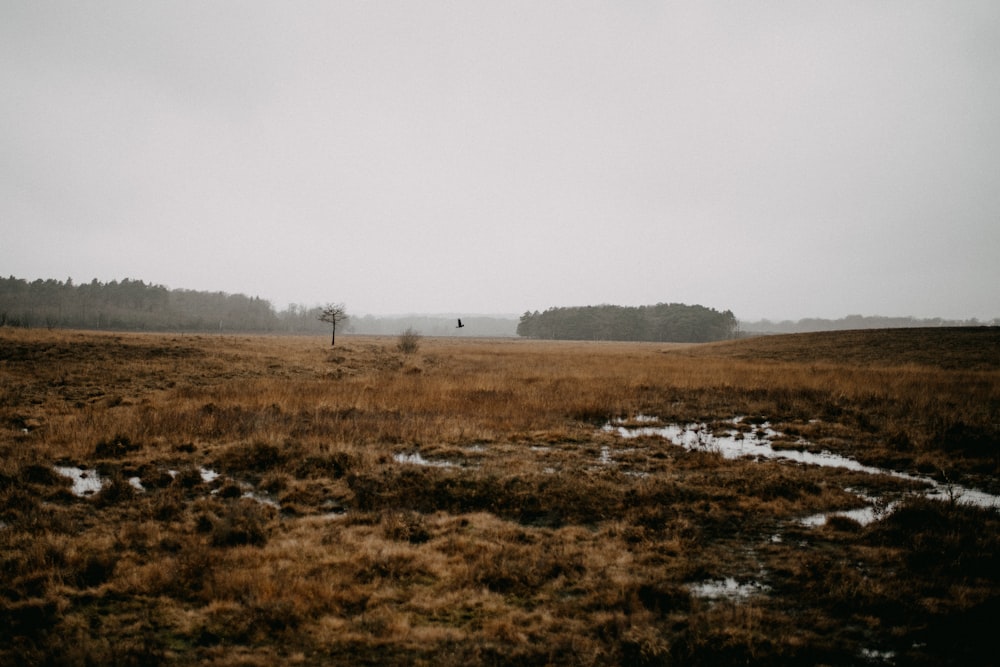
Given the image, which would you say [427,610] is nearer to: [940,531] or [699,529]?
[699,529]

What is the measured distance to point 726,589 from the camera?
5.66m

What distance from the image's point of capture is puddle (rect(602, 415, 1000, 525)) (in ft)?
30.2

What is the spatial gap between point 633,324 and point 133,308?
15196cm

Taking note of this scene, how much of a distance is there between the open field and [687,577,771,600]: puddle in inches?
1.0

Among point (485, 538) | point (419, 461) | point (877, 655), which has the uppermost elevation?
point (877, 655)

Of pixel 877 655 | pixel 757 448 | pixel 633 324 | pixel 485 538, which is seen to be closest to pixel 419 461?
pixel 485 538

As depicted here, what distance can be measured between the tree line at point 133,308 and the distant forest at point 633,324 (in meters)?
70.9

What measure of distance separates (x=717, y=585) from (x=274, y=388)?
67.0 ft

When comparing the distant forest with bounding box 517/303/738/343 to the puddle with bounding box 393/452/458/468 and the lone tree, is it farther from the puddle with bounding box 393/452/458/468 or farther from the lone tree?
the puddle with bounding box 393/452/458/468

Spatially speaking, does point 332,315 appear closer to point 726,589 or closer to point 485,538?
point 485,538

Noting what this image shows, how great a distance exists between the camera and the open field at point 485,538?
462 centimetres

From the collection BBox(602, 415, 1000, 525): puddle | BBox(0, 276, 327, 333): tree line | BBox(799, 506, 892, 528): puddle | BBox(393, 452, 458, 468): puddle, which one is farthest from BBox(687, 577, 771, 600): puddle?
BBox(0, 276, 327, 333): tree line

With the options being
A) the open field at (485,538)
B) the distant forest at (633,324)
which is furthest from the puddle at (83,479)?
the distant forest at (633,324)

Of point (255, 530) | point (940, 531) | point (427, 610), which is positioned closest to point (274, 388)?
point (255, 530)
